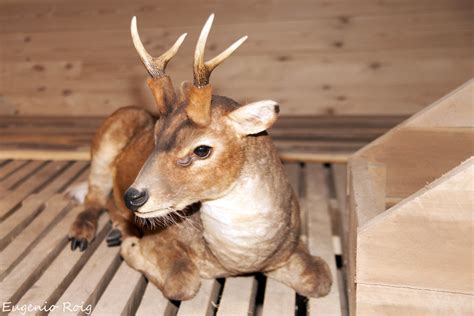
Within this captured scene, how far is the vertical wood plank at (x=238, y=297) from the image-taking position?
2.41 metres

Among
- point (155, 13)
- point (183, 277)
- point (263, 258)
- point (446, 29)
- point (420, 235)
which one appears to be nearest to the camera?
point (420, 235)

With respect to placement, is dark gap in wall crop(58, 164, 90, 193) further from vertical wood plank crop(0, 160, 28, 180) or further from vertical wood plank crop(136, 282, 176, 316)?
vertical wood plank crop(136, 282, 176, 316)

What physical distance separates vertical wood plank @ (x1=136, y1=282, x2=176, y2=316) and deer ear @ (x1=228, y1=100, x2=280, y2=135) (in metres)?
0.89

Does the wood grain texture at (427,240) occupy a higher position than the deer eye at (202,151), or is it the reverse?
the deer eye at (202,151)

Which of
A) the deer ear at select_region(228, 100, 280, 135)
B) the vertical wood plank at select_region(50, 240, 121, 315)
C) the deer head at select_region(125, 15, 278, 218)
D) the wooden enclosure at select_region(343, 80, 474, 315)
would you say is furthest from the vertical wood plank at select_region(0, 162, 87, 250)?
the wooden enclosure at select_region(343, 80, 474, 315)

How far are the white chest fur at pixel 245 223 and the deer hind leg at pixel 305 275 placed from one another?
0.90 feet

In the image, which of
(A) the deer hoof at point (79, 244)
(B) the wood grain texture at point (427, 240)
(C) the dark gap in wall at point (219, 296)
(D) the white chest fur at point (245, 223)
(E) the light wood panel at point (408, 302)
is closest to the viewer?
(B) the wood grain texture at point (427, 240)

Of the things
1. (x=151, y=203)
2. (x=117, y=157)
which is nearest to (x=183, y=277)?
(x=151, y=203)

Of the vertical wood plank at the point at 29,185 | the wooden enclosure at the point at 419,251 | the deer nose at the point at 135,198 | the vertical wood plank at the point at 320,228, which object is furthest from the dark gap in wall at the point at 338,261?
the vertical wood plank at the point at 29,185

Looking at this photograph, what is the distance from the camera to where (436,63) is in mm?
4590

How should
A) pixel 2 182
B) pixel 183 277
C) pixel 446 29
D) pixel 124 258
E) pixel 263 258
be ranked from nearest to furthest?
1. pixel 263 258
2. pixel 183 277
3. pixel 124 258
4. pixel 2 182
5. pixel 446 29

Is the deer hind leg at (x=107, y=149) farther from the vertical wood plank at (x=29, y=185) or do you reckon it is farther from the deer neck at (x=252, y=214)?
the deer neck at (x=252, y=214)

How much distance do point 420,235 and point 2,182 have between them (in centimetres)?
280

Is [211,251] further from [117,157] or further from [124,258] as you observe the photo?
[117,157]
